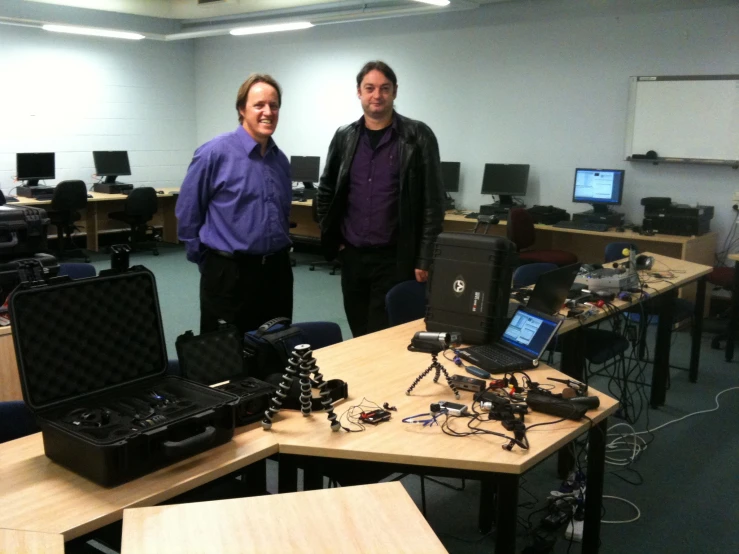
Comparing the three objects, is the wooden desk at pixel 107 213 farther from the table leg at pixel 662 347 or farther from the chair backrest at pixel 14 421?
the chair backrest at pixel 14 421

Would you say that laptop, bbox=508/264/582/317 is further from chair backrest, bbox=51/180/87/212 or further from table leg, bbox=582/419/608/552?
chair backrest, bbox=51/180/87/212

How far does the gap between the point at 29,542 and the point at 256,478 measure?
662 millimetres

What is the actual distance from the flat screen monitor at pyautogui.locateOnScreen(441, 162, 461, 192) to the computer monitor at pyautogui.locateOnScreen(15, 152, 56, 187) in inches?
185

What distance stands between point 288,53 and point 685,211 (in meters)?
5.57

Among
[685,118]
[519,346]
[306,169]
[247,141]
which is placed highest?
[685,118]

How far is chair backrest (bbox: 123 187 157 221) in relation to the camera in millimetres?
8609

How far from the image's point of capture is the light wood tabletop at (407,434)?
6.16ft

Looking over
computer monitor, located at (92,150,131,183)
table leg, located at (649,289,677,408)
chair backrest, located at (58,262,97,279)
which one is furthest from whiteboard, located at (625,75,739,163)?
computer monitor, located at (92,150,131,183)

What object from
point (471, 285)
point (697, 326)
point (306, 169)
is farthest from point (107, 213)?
point (471, 285)

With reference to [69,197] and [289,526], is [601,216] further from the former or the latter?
[69,197]

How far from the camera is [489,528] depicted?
9.27 ft

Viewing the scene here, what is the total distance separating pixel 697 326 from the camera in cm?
455

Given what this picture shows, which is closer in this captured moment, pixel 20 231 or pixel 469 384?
pixel 469 384

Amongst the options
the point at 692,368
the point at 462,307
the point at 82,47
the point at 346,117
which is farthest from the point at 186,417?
the point at 82,47
